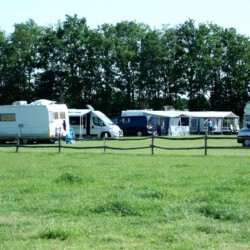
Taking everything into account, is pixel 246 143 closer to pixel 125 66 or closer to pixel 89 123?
pixel 89 123

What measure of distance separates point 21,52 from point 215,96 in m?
22.4

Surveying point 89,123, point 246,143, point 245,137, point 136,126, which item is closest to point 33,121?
point 89,123

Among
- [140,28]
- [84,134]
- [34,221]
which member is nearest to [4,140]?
[84,134]

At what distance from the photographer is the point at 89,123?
40.5m

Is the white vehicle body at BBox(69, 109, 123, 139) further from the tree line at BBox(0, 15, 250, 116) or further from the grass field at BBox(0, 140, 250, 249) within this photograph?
the grass field at BBox(0, 140, 250, 249)

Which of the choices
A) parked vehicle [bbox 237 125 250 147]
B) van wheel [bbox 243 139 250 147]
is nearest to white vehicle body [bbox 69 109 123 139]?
parked vehicle [bbox 237 125 250 147]

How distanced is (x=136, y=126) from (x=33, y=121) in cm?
1419

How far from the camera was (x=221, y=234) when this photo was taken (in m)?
6.42

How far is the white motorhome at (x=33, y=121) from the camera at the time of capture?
32.1 m

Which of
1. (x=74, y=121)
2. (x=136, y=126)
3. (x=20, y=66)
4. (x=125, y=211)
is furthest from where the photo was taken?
(x=20, y=66)

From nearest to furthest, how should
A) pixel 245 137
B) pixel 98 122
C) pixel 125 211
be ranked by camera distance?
pixel 125 211
pixel 245 137
pixel 98 122

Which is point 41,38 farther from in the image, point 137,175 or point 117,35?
point 137,175

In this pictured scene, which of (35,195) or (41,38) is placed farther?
(41,38)

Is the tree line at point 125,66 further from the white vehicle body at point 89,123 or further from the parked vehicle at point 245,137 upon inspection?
the parked vehicle at point 245,137
